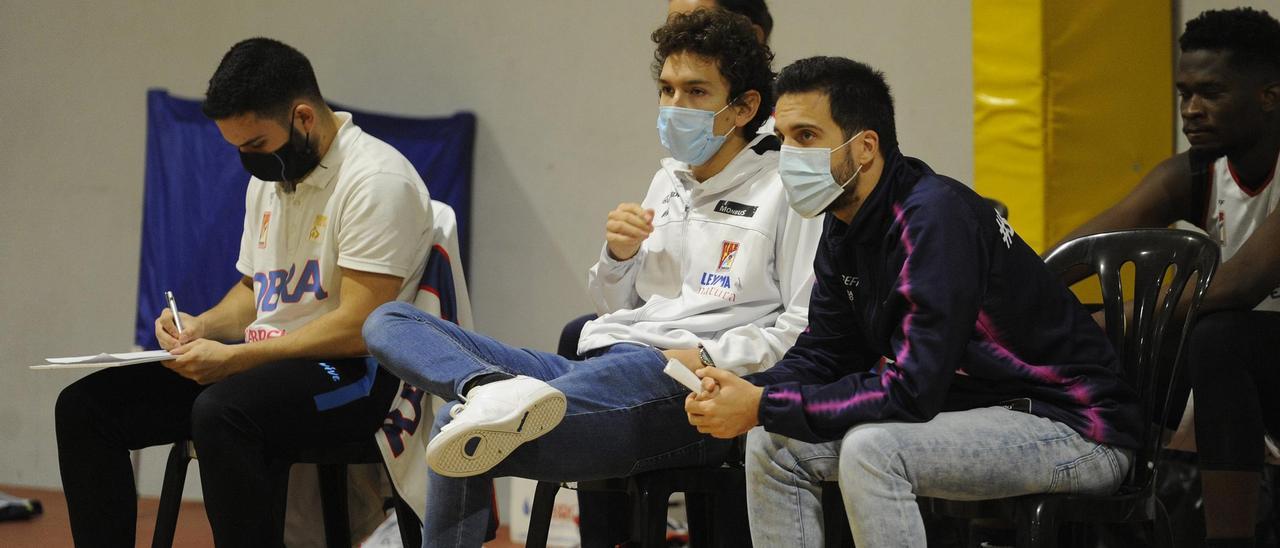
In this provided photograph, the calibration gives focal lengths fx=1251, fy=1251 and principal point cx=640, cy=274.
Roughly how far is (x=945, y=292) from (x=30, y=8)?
15.2ft

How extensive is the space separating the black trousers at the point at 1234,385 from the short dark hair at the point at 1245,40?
67cm

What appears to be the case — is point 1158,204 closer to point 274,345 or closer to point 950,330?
point 950,330

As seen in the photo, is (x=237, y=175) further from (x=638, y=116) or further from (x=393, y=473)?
(x=393, y=473)

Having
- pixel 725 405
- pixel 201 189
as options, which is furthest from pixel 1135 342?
pixel 201 189

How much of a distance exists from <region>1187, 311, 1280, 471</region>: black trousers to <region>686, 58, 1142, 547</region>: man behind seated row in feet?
1.17

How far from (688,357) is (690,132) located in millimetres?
519

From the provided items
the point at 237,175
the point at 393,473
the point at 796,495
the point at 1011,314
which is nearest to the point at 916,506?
the point at 796,495

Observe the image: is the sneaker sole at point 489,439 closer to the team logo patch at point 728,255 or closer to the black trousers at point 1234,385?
the team logo patch at point 728,255

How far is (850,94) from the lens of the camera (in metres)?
2.17

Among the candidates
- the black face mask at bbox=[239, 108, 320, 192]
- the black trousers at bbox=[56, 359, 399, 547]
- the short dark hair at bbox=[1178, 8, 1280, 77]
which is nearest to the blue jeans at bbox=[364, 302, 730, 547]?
the black trousers at bbox=[56, 359, 399, 547]

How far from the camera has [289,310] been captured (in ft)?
9.79

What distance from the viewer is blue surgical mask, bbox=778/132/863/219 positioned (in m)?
2.16

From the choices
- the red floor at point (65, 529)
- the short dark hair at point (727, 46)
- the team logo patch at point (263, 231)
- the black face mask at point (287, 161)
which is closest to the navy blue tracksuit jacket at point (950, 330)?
the short dark hair at point (727, 46)

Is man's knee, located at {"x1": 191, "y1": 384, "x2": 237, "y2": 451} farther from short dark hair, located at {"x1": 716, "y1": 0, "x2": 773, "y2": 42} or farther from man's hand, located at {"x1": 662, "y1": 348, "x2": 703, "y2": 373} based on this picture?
short dark hair, located at {"x1": 716, "y1": 0, "x2": 773, "y2": 42}
